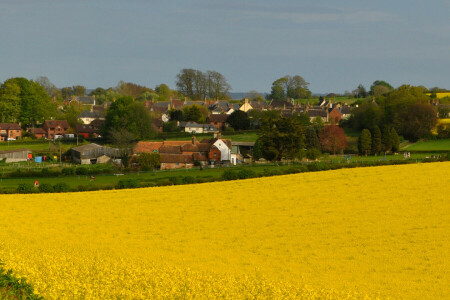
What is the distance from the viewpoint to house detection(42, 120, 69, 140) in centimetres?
13200

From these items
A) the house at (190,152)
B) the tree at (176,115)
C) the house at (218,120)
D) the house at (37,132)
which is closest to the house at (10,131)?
the house at (37,132)

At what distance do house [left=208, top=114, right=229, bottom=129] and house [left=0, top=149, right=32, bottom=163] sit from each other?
170 feet

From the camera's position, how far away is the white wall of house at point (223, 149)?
89012 millimetres

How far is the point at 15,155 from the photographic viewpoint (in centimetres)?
9662

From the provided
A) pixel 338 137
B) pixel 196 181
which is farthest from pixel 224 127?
pixel 196 181

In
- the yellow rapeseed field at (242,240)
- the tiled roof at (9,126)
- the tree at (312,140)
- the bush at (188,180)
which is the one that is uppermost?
the tiled roof at (9,126)

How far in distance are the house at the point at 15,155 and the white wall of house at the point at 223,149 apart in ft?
89.2

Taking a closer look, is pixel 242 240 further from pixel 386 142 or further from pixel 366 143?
pixel 386 142

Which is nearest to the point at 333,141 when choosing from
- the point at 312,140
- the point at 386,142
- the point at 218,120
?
Result: the point at 312,140

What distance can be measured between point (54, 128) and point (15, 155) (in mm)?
37133

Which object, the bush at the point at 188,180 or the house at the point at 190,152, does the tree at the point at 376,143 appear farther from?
the bush at the point at 188,180

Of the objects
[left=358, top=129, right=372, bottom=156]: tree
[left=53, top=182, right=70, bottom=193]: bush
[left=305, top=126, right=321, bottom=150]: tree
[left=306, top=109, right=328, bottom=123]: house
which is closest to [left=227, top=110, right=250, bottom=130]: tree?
[left=306, top=109, right=328, bottom=123]: house

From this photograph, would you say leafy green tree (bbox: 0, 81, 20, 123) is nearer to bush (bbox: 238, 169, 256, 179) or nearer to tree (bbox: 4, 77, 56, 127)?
tree (bbox: 4, 77, 56, 127)

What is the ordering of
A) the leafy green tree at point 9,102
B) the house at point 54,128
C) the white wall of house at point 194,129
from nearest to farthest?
the leafy green tree at point 9,102
the house at point 54,128
the white wall of house at point 194,129
